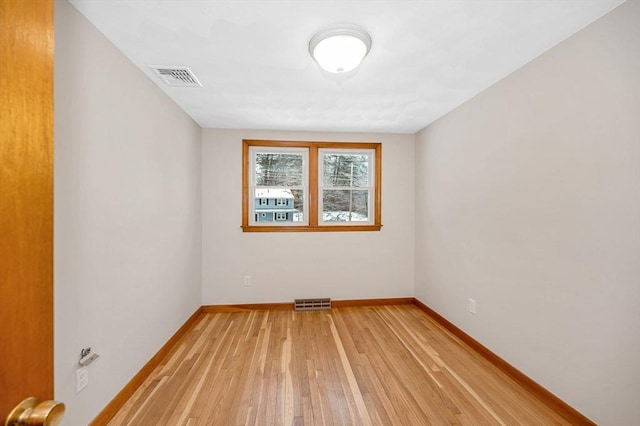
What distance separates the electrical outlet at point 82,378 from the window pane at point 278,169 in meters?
2.54

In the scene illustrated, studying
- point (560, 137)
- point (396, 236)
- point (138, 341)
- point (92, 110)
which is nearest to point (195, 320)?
point (138, 341)

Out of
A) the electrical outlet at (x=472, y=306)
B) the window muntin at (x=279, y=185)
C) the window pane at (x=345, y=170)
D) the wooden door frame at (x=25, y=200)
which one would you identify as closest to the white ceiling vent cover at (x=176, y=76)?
the window muntin at (x=279, y=185)

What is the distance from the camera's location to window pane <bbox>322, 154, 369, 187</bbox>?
3.74 m

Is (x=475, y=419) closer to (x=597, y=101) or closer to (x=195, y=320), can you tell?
(x=597, y=101)

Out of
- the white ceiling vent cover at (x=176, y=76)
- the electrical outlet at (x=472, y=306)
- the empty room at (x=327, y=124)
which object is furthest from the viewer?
the electrical outlet at (x=472, y=306)

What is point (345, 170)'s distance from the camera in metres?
3.77

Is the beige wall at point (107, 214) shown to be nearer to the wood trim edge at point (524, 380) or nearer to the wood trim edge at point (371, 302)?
the wood trim edge at point (371, 302)

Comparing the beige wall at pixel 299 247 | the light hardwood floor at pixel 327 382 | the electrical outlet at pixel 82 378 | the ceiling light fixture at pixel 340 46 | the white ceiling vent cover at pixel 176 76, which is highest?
the white ceiling vent cover at pixel 176 76

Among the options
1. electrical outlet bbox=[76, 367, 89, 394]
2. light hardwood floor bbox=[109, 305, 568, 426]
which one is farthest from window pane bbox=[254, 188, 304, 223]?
electrical outlet bbox=[76, 367, 89, 394]

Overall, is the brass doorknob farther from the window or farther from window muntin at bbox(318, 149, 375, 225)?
window muntin at bbox(318, 149, 375, 225)

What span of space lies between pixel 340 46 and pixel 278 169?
7.16 ft

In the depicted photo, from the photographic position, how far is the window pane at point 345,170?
3738mm

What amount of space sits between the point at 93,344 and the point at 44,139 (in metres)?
1.55

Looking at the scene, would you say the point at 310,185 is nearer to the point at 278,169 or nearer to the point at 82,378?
the point at 278,169
